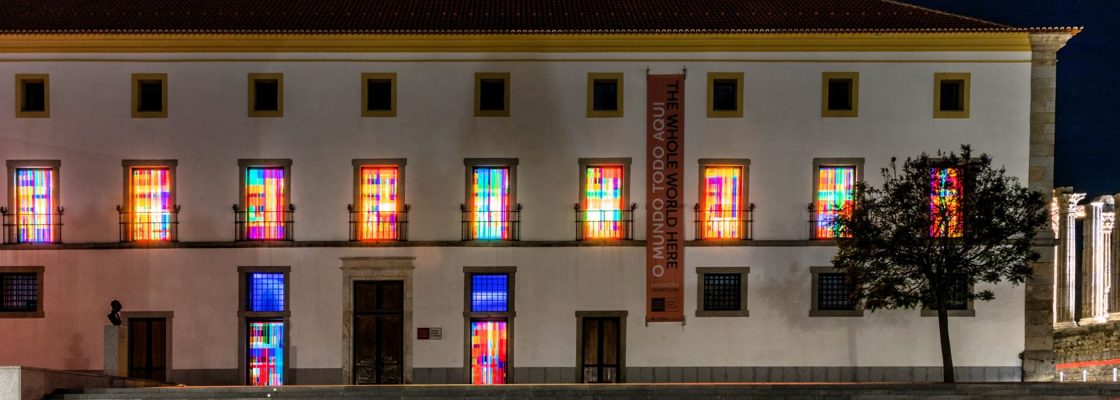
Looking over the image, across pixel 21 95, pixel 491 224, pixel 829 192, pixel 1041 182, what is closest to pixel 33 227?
pixel 21 95

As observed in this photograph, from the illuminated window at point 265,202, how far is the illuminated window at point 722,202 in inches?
411

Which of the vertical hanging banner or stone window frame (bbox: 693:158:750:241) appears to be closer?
the vertical hanging banner

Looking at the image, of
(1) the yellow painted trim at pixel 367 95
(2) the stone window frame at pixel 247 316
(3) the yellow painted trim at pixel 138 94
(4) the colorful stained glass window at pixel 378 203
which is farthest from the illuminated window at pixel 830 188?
(3) the yellow painted trim at pixel 138 94

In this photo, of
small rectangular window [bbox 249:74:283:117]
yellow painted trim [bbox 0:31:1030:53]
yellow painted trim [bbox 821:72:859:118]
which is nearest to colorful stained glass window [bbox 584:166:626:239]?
yellow painted trim [bbox 0:31:1030:53]

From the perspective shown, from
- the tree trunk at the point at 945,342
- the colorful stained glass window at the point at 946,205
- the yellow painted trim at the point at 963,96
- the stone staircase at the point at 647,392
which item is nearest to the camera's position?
the stone staircase at the point at 647,392

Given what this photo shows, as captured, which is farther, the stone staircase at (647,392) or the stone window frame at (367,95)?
the stone window frame at (367,95)

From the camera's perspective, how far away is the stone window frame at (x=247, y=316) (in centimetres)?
2445

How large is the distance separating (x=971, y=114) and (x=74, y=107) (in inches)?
884

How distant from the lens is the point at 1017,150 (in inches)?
968

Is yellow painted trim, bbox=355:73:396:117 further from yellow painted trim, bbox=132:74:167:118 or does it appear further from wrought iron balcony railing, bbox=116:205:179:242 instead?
wrought iron balcony railing, bbox=116:205:179:242

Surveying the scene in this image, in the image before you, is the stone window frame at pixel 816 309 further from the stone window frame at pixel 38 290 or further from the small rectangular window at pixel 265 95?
the stone window frame at pixel 38 290

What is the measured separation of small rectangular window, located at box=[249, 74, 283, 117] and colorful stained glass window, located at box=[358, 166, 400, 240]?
107 inches

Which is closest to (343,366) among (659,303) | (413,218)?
(413,218)

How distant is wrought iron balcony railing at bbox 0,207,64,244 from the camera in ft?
80.5
